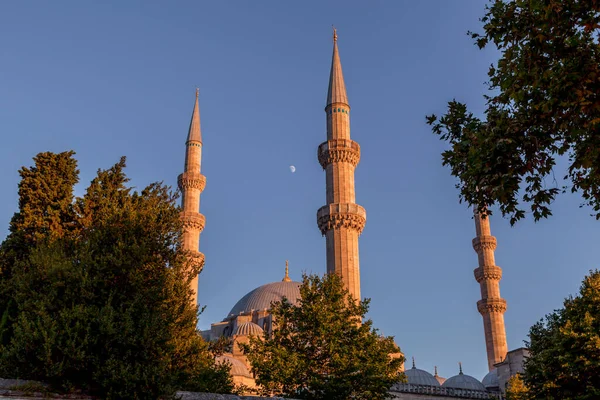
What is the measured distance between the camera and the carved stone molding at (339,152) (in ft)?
117

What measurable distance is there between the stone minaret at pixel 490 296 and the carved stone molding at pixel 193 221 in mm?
22366

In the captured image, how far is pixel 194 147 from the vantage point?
159ft

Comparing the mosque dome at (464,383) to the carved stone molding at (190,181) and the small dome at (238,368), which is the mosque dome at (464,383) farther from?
the carved stone molding at (190,181)

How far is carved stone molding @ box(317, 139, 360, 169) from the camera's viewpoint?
35562 mm

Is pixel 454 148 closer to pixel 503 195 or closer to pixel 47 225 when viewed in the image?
pixel 503 195

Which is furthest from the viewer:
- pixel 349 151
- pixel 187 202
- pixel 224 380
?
pixel 187 202

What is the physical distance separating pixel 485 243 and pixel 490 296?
4452 millimetres

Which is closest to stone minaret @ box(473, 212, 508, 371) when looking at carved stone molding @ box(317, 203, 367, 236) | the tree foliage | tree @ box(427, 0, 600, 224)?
carved stone molding @ box(317, 203, 367, 236)

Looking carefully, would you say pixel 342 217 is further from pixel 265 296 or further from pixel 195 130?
pixel 265 296

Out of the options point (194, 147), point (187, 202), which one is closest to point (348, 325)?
point (187, 202)

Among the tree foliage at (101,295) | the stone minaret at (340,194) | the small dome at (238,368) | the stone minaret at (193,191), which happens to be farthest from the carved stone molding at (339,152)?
the tree foliage at (101,295)

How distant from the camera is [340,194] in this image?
3491cm

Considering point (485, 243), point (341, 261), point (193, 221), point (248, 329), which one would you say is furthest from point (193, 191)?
point (485, 243)

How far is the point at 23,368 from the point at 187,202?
32.2 meters
